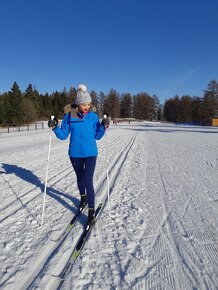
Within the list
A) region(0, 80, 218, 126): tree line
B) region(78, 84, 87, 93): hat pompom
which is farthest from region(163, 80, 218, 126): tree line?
region(78, 84, 87, 93): hat pompom

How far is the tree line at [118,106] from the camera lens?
201 feet

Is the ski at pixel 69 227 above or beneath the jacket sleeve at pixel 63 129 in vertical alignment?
beneath

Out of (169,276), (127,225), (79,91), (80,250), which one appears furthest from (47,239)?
(79,91)

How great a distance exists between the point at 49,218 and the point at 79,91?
2307 mm

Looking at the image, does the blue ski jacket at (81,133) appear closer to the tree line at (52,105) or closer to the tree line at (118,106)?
the tree line at (52,105)

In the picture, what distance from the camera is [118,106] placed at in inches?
4419

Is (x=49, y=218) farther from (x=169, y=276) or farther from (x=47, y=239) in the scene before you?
(x=169, y=276)

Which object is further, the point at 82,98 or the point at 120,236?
the point at 82,98

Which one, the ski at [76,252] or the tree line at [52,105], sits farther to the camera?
the tree line at [52,105]

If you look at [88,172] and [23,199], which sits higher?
[88,172]

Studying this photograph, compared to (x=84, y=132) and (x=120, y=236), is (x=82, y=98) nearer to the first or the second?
(x=84, y=132)

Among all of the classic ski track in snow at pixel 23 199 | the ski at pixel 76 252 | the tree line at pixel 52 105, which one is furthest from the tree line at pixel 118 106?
the ski at pixel 76 252

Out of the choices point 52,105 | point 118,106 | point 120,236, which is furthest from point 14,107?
point 120,236

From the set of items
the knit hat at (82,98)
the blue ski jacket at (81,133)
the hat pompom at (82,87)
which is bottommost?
the blue ski jacket at (81,133)
